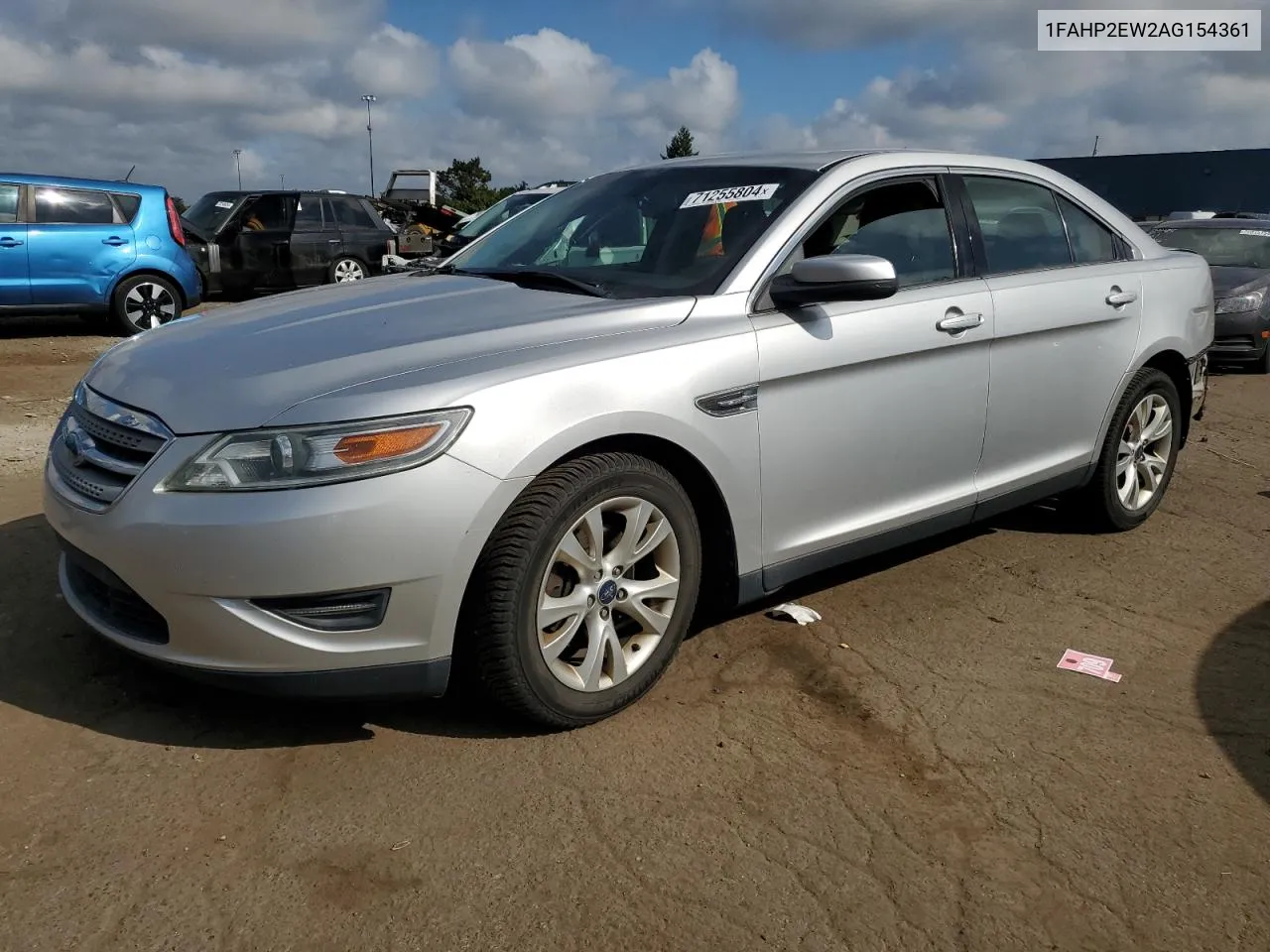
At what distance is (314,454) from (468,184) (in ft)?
218

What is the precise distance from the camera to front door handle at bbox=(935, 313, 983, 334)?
12.8ft

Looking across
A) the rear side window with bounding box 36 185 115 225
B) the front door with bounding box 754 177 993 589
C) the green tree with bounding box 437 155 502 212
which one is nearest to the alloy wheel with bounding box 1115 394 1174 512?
the front door with bounding box 754 177 993 589

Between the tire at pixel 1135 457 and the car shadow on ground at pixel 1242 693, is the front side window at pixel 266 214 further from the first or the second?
the car shadow on ground at pixel 1242 693

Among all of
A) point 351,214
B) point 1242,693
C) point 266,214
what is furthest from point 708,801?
point 351,214

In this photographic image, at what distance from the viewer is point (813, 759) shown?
9.97ft

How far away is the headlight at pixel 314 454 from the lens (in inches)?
105

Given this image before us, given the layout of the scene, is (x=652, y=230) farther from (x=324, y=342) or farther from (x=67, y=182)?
(x=67, y=182)

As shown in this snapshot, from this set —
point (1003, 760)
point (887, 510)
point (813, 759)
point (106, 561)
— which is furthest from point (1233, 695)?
point (106, 561)

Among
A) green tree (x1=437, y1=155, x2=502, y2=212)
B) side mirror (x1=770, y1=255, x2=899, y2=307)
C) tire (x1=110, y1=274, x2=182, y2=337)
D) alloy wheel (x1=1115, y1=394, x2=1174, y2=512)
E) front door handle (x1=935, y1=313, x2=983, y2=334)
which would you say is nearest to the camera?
side mirror (x1=770, y1=255, x2=899, y2=307)

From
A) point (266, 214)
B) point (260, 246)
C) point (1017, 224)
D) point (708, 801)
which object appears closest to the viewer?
point (708, 801)

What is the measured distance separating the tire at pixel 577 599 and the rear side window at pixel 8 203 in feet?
33.4

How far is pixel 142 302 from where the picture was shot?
11492 mm

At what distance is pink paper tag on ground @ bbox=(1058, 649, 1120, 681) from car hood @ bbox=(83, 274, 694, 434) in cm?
177

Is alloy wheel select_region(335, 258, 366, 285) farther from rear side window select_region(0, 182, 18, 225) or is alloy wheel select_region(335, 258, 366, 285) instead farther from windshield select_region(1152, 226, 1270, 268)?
windshield select_region(1152, 226, 1270, 268)
